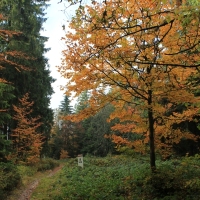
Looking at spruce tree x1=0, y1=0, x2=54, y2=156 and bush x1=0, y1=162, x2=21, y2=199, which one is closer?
bush x1=0, y1=162, x2=21, y2=199

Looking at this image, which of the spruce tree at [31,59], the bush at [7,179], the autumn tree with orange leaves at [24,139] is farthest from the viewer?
the spruce tree at [31,59]

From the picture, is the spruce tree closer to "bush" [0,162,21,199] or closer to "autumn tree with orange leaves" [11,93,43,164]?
"autumn tree with orange leaves" [11,93,43,164]

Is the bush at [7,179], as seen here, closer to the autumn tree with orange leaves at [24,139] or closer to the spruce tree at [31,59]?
the autumn tree with orange leaves at [24,139]

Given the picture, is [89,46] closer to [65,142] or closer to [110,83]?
[110,83]

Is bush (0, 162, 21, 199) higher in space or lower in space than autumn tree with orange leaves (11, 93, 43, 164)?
lower

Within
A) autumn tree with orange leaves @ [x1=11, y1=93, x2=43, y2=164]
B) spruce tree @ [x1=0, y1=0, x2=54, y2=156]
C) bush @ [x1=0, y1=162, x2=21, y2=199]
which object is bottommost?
bush @ [x1=0, y1=162, x2=21, y2=199]

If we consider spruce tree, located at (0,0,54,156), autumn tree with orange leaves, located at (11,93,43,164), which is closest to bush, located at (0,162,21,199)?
autumn tree with orange leaves, located at (11,93,43,164)

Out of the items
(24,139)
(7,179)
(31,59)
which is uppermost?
(31,59)

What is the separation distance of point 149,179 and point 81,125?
35331 mm

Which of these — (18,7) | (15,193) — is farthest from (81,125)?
(15,193)

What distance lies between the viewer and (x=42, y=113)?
22531mm

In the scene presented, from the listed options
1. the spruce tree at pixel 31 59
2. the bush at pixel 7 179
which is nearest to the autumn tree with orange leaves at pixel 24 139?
the spruce tree at pixel 31 59

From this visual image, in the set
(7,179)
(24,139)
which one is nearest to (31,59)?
(24,139)

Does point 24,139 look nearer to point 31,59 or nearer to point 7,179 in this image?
point 31,59
